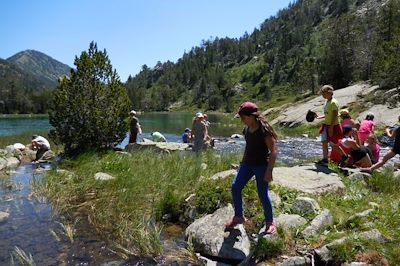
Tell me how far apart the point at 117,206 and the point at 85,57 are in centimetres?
1124

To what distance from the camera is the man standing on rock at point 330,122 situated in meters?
12.4

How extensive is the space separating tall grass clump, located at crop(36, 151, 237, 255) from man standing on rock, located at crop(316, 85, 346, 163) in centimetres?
361

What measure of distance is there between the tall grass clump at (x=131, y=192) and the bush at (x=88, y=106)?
424cm

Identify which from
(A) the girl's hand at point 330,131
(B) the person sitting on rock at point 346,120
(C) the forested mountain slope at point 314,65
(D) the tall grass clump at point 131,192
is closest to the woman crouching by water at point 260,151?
(D) the tall grass clump at point 131,192

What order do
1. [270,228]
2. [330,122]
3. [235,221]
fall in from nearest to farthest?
[270,228], [235,221], [330,122]

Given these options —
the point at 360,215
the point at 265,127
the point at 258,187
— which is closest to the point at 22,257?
the point at 258,187

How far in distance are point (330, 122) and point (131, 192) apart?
6.66 m

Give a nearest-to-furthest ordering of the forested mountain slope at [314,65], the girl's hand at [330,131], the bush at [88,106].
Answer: the girl's hand at [330,131] < the bush at [88,106] < the forested mountain slope at [314,65]

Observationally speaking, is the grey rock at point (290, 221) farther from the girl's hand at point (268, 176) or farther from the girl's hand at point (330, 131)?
the girl's hand at point (330, 131)

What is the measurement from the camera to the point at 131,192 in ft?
36.2

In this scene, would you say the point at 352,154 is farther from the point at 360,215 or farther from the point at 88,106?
the point at 88,106

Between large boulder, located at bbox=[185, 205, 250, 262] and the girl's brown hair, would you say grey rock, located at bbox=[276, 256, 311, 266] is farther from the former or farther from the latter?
the girl's brown hair

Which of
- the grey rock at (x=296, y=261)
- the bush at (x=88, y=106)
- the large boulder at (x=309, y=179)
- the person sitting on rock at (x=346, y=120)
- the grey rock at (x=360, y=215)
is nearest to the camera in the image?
the grey rock at (x=296, y=261)

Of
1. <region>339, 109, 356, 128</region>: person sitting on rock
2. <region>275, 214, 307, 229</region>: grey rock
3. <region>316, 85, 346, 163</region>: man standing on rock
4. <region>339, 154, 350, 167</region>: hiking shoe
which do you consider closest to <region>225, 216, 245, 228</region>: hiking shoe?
<region>275, 214, 307, 229</region>: grey rock
